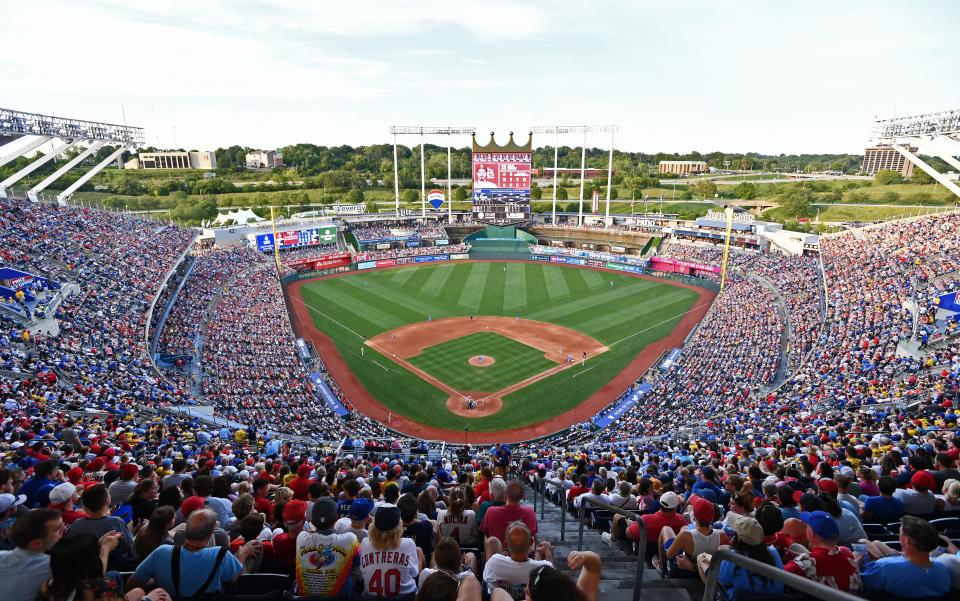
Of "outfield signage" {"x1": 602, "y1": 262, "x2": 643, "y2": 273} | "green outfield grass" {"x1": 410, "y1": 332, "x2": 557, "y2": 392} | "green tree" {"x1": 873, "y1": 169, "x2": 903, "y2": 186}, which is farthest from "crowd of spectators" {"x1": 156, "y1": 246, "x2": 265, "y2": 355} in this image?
"green tree" {"x1": 873, "y1": 169, "x2": 903, "y2": 186}

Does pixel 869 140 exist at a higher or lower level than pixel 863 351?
higher

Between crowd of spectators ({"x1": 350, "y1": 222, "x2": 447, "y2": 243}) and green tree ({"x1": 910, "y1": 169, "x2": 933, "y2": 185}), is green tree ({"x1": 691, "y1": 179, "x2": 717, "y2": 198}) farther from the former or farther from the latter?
crowd of spectators ({"x1": 350, "y1": 222, "x2": 447, "y2": 243})

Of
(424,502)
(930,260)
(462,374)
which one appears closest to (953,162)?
(930,260)

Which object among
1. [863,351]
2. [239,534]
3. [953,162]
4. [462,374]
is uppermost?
[953,162]

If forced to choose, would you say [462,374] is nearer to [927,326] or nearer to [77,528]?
[927,326]

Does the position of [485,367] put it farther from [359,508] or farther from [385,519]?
[385,519]

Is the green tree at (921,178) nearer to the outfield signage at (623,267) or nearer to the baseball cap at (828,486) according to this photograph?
the outfield signage at (623,267)

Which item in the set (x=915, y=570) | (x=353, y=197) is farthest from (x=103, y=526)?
(x=353, y=197)
